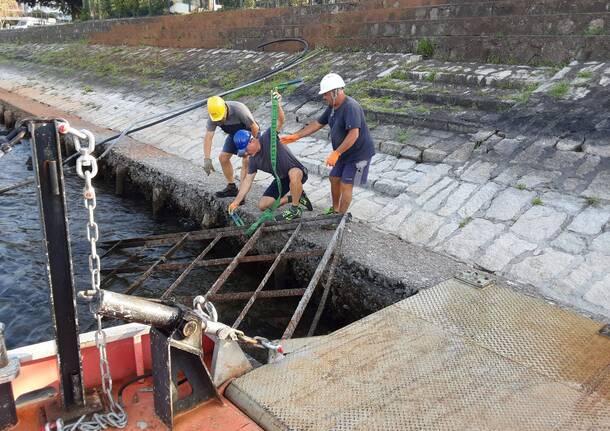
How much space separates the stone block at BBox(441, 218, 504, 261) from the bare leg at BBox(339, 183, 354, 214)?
126 cm

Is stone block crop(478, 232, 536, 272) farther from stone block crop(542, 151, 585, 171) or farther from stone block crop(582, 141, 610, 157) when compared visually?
stone block crop(582, 141, 610, 157)

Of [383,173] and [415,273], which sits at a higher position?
[383,173]

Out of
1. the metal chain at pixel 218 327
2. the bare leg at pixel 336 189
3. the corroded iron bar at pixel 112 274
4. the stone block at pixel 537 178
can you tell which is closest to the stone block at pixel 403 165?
the bare leg at pixel 336 189

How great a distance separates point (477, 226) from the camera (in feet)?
18.3

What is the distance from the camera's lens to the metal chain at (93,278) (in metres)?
2.48

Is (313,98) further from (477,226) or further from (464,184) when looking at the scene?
(477,226)

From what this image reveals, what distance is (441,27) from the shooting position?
32.0ft

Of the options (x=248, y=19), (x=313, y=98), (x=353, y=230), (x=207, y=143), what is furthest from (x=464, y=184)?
(x=248, y=19)

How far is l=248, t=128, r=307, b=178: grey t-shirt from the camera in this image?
610cm

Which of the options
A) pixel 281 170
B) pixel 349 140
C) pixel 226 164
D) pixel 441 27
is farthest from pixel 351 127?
pixel 441 27

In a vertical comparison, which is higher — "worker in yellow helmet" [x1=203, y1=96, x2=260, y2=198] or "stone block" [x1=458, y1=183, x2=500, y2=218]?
"worker in yellow helmet" [x1=203, y1=96, x2=260, y2=198]

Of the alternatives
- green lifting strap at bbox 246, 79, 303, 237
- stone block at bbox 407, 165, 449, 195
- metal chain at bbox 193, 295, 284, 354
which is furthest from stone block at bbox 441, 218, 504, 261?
metal chain at bbox 193, 295, 284, 354

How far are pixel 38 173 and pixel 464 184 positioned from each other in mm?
5082

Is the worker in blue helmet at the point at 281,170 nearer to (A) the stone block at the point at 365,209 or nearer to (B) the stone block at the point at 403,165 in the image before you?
(A) the stone block at the point at 365,209
